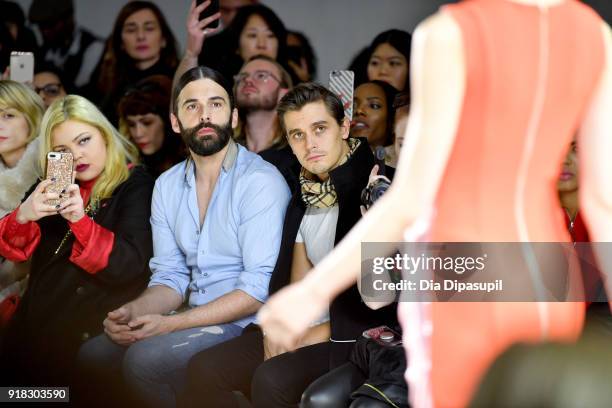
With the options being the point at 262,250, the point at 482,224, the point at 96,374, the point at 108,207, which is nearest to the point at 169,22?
the point at 108,207

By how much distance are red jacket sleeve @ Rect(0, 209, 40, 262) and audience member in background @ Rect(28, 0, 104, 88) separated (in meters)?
0.85

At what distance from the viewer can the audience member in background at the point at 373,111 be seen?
3248mm

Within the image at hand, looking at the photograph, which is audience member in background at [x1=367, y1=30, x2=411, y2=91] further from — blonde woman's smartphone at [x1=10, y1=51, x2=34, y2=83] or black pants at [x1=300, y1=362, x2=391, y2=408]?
blonde woman's smartphone at [x1=10, y1=51, x2=34, y2=83]

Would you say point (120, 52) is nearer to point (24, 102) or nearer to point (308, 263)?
point (24, 102)

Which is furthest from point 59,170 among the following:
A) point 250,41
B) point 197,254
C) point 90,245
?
point 250,41

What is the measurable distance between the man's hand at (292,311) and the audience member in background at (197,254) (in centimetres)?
157

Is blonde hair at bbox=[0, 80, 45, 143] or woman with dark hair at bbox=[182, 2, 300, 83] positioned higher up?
woman with dark hair at bbox=[182, 2, 300, 83]

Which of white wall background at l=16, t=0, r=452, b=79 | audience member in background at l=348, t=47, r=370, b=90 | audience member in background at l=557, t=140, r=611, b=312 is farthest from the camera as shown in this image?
audience member in background at l=348, t=47, r=370, b=90

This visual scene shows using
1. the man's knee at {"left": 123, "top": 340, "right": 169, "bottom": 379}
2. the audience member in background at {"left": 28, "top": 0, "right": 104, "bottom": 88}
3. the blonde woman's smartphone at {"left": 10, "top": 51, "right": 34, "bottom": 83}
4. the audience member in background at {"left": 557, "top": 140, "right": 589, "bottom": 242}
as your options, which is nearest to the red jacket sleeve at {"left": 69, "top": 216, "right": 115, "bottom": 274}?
the man's knee at {"left": 123, "top": 340, "right": 169, "bottom": 379}

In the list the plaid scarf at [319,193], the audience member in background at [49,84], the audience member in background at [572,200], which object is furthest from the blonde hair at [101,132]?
the audience member in background at [572,200]

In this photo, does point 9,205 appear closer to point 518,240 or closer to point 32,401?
point 32,401

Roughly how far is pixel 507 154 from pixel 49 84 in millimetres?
2860

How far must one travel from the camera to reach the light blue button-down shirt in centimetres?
288

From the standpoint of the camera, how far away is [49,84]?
3.73m
